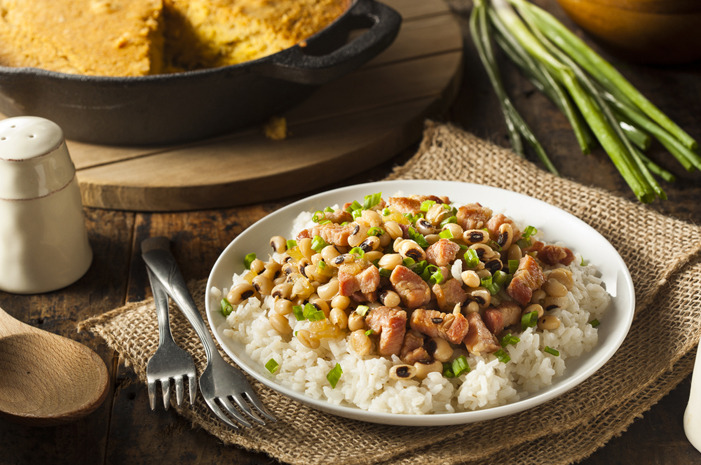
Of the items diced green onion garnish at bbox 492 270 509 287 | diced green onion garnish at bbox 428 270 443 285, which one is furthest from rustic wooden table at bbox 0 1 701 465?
diced green onion garnish at bbox 428 270 443 285

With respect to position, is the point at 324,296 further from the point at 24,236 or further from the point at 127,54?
the point at 127,54

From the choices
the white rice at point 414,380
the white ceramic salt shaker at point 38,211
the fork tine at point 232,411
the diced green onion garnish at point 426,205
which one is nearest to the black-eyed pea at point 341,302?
the white rice at point 414,380

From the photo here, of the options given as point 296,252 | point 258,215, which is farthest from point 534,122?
point 296,252

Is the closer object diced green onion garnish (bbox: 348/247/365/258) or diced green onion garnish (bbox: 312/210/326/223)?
diced green onion garnish (bbox: 348/247/365/258)

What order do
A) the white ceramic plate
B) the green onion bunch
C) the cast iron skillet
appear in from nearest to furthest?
1. the white ceramic plate
2. the cast iron skillet
3. the green onion bunch

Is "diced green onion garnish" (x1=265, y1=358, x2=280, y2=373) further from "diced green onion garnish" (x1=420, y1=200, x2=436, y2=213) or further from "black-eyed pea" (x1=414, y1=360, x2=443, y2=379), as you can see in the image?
"diced green onion garnish" (x1=420, y1=200, x2=436, y2=213)

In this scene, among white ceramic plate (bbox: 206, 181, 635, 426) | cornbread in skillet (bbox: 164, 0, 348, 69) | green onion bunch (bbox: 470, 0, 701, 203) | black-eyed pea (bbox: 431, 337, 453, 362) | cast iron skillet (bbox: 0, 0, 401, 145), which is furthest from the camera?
cornbread in skillet (bbox: 164, 0, 348, 69)

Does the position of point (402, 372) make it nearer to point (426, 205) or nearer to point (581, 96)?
point (426, 205)
